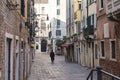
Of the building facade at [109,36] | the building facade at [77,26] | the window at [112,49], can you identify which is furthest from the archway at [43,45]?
the window at [112,49]

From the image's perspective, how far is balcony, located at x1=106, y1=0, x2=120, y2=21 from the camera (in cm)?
1784

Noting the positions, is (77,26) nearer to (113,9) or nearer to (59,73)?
(59,73)

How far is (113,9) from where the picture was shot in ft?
61.3

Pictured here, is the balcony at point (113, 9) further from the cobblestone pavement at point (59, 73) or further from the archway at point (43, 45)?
the archway at point (43, 45)

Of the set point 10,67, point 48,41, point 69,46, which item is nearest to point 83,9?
point 69,46

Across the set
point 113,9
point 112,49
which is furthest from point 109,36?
point 113,9

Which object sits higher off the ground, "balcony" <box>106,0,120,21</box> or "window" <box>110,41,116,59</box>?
"balcony" <box>106,0,120,21</box>

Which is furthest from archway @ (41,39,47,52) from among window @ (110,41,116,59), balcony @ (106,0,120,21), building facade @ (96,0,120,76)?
balcony @ (106,0,120,21)

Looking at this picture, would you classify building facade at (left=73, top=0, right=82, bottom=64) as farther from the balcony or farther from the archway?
the archway

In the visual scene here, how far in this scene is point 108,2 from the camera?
66.4 feet

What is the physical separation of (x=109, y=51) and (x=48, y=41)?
241 feet

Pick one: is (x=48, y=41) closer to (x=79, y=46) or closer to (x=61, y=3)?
(x=61, y=3)

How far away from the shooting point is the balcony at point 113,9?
703 inches

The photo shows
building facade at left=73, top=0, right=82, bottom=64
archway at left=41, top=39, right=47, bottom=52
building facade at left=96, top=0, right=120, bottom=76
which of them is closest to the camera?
building facade at left=96, top=0, right=120, bottom=76
